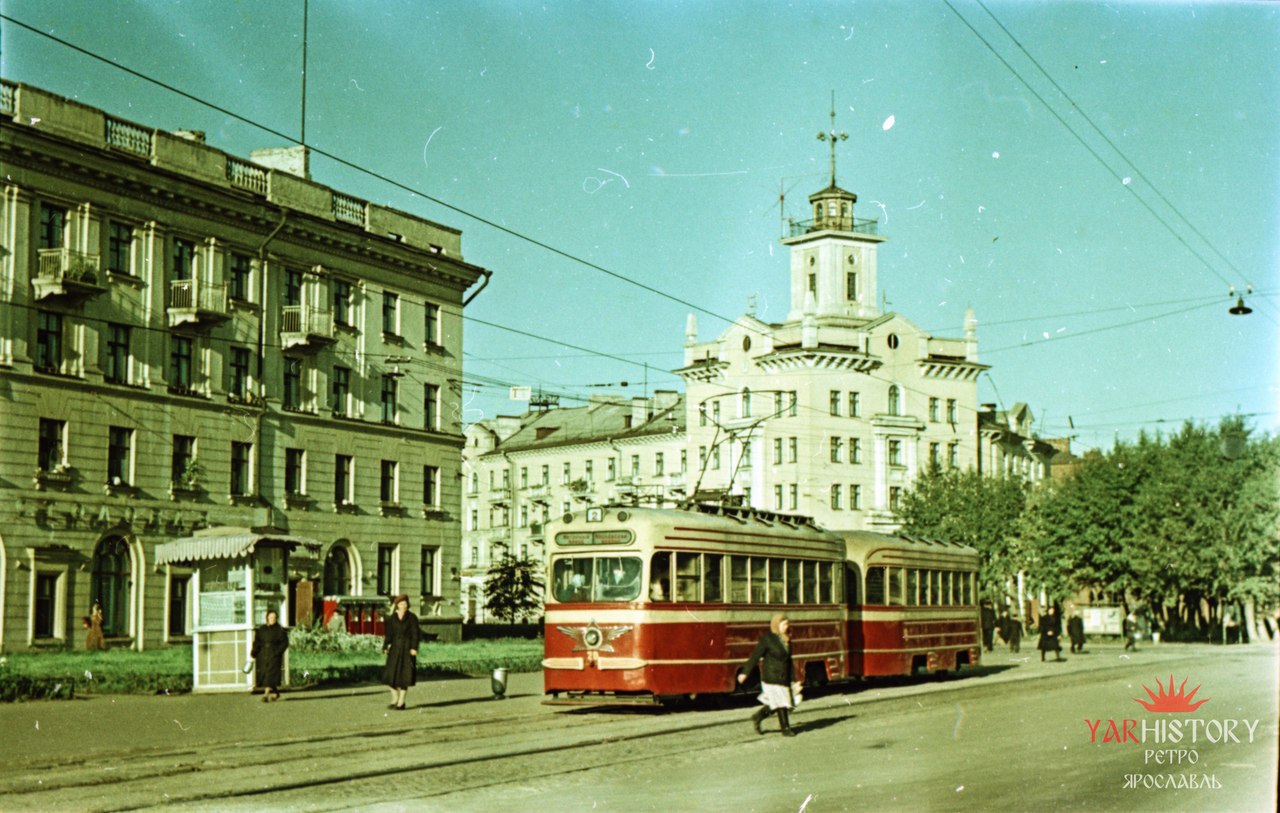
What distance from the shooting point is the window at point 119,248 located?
3781 centimetres

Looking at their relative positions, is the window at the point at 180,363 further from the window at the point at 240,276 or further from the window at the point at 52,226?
the window at the point at 52,226

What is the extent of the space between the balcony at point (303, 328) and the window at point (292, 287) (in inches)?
6.3

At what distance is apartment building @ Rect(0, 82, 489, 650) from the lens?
117 feet

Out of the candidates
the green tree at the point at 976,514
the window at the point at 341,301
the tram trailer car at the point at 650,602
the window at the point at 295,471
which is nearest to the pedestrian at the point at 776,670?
the tram trailer car at the point at 650,602

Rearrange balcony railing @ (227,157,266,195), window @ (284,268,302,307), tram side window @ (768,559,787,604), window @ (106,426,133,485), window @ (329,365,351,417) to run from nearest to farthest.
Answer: tram side window @ (768,559,787,604) → window @ (106,426,133,485) → balcony railing @ (227,157,266,195) → window @ (284,268,302,307) → window @ (329,365,351,417)

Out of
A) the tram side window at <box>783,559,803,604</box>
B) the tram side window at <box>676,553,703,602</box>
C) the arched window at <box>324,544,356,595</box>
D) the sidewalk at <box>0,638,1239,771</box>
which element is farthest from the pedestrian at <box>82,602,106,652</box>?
the tram side window at <box>676,553,703,602</box>

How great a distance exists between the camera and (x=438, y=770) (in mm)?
14359

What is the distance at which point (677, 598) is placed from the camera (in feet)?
68.7

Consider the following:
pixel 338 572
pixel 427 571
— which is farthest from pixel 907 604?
pixel 427 571

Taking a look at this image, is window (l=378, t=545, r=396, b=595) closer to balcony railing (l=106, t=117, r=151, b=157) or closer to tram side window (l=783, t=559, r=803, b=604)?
balcony railing (l=106, t=117, r=151, b=157)

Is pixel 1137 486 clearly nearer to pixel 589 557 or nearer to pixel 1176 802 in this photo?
pixel 589 557

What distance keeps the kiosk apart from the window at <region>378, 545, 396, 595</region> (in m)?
23.0

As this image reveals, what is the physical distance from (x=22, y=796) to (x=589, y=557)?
9750mm

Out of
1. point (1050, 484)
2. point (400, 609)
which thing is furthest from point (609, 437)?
point (400, 609)
